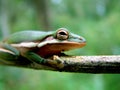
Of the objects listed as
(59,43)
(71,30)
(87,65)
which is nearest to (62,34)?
(59,43)

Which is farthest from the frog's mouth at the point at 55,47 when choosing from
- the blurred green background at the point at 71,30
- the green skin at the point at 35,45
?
the blurred green background at the point at 71,30

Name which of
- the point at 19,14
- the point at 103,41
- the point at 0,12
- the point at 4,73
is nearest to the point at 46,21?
the point at 0,12

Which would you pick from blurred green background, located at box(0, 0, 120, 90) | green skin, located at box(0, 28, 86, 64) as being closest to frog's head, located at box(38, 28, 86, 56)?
green skin, located at box(0, 28, 86, 64)

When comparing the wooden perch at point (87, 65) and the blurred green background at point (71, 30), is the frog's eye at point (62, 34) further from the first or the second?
the blurred green background at point (71, 30)

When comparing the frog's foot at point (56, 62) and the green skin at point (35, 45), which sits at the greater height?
the green skin at point (35, 45)

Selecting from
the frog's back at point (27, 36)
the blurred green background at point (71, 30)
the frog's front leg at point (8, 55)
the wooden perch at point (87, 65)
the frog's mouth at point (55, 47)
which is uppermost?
the blurred green background at point (71, 30)
